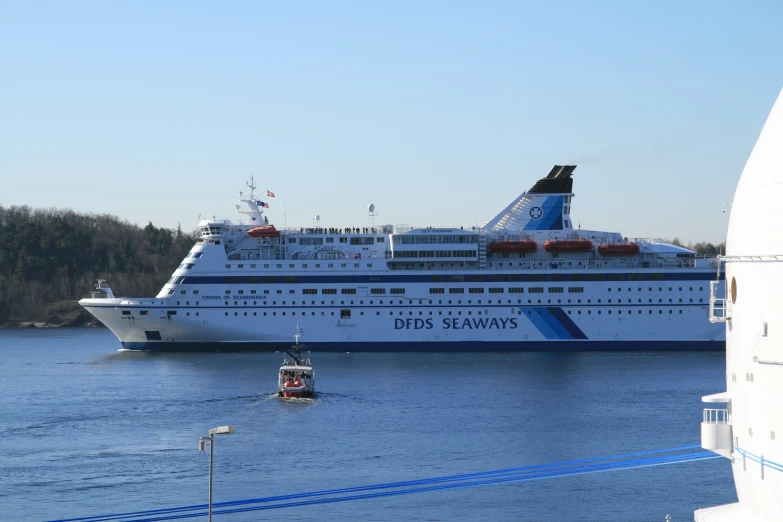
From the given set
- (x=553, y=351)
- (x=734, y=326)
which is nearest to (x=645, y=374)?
(x=553, y=351)

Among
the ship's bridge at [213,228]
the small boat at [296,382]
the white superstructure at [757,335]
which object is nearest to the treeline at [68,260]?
the ship's bridge at [213,228]

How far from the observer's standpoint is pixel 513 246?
62875 millimetres

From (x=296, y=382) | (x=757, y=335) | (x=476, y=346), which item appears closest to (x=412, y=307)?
(x=476, y=346)

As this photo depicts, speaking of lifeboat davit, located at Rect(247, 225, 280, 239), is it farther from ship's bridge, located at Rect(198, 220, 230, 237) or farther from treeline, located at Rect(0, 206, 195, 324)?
treeline, located at Rect(0, 206, 195, 324)

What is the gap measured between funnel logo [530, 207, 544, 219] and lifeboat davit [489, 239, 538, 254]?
290 cm

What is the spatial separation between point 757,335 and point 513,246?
51186 millimetres

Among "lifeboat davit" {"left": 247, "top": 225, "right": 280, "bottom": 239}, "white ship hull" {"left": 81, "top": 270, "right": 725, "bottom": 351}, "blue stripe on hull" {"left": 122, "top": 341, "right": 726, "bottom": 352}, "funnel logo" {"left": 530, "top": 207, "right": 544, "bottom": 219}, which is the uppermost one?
"funnel logo" {"left": 530, "top": 207, "right": 544, "bottom": 219}

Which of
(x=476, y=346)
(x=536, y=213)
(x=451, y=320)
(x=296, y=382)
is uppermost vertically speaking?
(x=536, y=213)

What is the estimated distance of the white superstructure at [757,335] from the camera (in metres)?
11.4

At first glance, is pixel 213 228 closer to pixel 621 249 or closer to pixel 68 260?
pixel 621 249

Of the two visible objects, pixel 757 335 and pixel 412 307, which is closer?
pixel 757 335

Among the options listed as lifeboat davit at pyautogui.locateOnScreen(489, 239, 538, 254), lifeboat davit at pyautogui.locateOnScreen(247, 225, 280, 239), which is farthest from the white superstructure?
lifeboat davit at pyautogui.locateOnScreen(247, 225, 280, 239)

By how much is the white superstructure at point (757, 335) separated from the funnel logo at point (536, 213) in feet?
173

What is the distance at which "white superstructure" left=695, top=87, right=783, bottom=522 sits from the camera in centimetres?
1142
